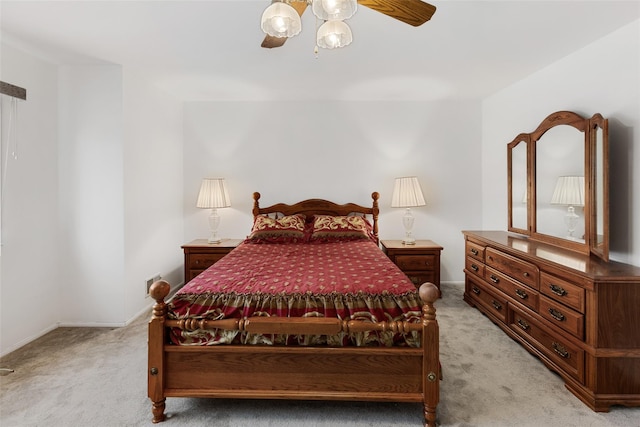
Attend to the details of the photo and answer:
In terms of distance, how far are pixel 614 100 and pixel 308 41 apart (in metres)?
2.28

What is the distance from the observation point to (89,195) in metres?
2.93

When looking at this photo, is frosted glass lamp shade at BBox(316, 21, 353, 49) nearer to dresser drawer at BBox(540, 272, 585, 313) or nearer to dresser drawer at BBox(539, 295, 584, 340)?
dresser drawer at BBox(540, 272, 585, 313)

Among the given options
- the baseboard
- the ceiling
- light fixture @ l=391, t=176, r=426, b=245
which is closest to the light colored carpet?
the baseboard

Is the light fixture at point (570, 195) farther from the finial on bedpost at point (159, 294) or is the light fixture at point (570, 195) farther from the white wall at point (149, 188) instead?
the white wall at point (149, 188)

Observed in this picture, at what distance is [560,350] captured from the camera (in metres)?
2.07

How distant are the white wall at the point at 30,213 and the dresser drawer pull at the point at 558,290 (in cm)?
404

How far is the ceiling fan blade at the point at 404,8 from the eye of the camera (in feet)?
4.84

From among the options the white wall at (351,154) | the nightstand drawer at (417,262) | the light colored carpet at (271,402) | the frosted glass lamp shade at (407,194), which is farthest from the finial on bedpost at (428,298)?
the white wall at (351,154)

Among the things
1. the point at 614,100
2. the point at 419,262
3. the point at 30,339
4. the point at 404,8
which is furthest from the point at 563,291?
the point at 30,339

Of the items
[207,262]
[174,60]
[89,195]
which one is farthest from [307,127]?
[89,195]

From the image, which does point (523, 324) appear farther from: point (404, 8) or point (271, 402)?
point (404, 8)

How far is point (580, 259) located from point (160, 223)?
3.94 m

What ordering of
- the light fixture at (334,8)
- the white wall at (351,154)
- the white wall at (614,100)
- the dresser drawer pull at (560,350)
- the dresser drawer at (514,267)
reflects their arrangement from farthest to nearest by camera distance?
the white wall at (351,154) < the dresser drawer at (514,267) < the white wall at (614,100) < the dresser drawer pull at (560,350) < the light fixture at (334,8)

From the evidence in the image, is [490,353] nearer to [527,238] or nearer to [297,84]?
[527,238]
